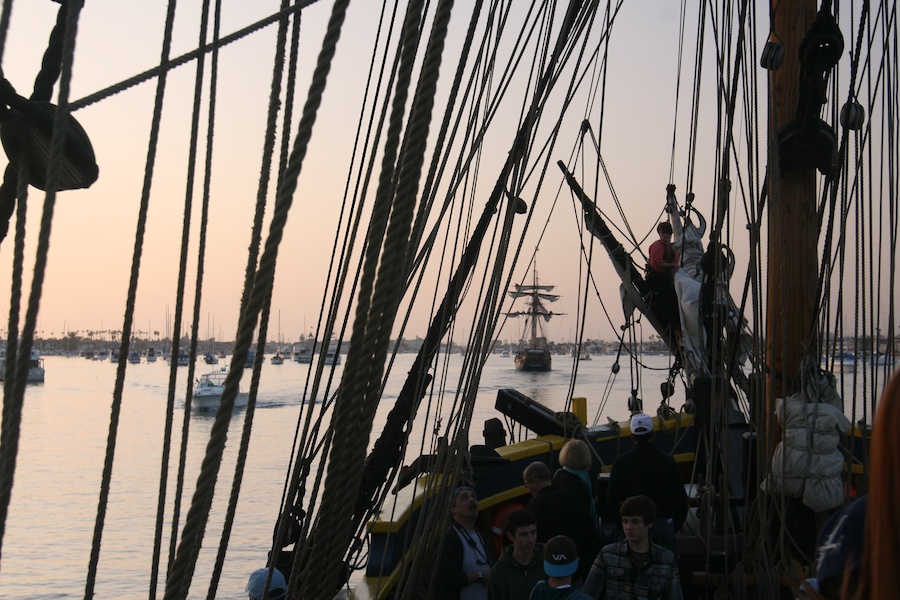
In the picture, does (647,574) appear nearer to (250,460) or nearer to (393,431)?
(393,431)

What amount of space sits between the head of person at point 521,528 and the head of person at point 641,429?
2.65ft

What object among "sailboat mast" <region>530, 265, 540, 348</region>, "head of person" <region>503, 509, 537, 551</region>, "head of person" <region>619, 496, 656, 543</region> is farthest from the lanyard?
"sailboat mast" <region>530, 265, 540, 348</region>

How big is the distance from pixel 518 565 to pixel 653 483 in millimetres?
795

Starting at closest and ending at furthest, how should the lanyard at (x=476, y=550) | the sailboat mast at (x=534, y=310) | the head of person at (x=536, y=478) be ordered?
the lanyard at (x=476, y=550) < the head of person at (x=536, y=478) < the sailboat mast at (x=534, y=310)

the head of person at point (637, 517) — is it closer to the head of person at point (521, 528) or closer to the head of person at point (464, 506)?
the head of person at point (521, 528)

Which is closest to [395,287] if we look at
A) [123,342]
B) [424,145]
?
[424,145]

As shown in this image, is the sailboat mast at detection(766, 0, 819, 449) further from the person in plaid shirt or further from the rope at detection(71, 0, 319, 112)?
the rope at detection(71, 0, 319, 112)

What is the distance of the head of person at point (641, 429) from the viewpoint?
4031 millimetres

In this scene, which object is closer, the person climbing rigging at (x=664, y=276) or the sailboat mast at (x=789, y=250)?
the sailboat mast at (x=789, y=250)

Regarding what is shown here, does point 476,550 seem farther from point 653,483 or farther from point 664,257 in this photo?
point 664,257

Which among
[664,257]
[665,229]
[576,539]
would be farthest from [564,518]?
[664,257]

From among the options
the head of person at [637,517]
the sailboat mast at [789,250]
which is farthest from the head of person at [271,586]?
the sailboat mast at [789,250]

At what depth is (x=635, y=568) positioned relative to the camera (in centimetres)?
333

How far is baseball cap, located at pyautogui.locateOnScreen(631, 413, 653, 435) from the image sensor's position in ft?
13.2
